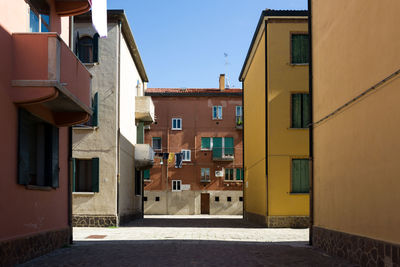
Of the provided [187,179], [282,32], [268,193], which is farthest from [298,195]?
[187,179]

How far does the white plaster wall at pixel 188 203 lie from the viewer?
45906 millimetres

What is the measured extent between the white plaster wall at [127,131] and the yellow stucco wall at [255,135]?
643 cm

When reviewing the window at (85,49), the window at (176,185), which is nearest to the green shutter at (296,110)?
the window at (85,49)

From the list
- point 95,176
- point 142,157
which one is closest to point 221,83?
point 142,157

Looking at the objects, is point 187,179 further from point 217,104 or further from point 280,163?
point 280,163

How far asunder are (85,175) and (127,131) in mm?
4310

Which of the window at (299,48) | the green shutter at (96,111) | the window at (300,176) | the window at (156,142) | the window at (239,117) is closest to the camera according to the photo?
the window at (300,176)

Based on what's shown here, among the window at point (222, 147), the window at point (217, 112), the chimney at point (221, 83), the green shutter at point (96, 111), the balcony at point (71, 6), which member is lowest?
the window at point (222, 147)

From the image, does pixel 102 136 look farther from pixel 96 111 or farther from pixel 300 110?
pixel 300 110

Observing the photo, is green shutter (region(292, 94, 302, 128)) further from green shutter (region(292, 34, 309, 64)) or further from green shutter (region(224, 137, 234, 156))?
green shutter (region(224, 137, 234, 156))

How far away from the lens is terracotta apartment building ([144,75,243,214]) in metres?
46.1

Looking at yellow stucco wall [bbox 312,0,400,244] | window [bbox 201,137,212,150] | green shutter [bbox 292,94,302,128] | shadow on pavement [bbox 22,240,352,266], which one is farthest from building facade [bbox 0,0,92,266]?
window [bbox 201,137,212,150]

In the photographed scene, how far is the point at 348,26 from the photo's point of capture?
10891 millimetres

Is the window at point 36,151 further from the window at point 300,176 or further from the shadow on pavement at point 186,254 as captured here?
the window at point 300,176
